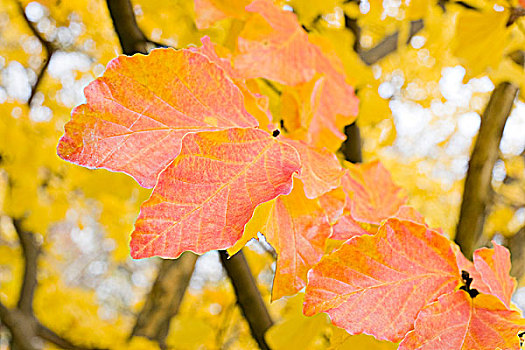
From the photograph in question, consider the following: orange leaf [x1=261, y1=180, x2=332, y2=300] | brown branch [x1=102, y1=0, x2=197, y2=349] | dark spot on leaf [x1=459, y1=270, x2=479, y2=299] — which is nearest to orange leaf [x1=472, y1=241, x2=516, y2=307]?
dark spot on leaf [x1=459, y1=270, x2=479, y2=299]

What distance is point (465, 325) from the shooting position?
26 cm

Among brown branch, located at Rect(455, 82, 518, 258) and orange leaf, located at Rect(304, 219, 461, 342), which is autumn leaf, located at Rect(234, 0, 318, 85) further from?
brown branch, located at Rect(455, 82, 518, 258)

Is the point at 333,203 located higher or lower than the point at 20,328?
higher

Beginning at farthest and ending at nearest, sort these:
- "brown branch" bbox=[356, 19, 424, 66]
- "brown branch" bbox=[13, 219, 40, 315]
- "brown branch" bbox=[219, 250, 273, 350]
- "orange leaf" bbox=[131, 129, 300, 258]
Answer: "brown branch" bbox=[13, 219, 40, 315], "brown branch" bbox=[356, 19, 424, 66], "brown branch" bbox=[219, 250, 273, 350], "orange leaf" bbox=[131, 129, 300, 258]

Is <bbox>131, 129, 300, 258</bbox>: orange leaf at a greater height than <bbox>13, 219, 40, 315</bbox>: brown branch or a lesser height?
greater

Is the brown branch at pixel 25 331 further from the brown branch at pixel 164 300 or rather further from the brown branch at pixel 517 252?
the brown branch at pixel 517 252

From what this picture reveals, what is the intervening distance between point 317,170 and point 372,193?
0.15 metres

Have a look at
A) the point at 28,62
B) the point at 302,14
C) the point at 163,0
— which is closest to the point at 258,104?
the point at 302,14

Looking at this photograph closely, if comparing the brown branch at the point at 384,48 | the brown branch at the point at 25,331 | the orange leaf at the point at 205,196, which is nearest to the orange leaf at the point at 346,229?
the orange leaf at the point at 205,196

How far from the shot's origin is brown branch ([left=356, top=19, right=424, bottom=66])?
90 cm

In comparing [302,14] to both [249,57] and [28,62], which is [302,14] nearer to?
[249,57]

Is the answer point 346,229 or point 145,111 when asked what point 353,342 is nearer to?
point 346,229

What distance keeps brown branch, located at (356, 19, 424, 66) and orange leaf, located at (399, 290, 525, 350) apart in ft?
2.13

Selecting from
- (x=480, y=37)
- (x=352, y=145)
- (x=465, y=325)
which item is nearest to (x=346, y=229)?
(x=465, y=325)
